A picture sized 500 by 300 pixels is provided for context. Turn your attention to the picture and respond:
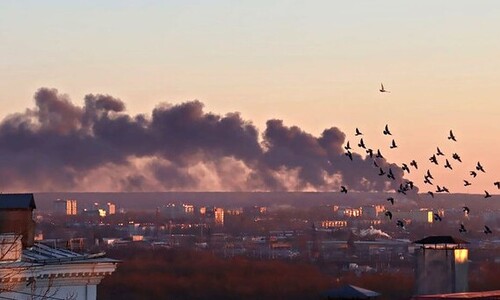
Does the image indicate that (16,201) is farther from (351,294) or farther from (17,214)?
(351,294)

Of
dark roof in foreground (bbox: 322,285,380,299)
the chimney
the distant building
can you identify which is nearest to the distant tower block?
dark roof in foreground (bbox: 322,285,380,299)

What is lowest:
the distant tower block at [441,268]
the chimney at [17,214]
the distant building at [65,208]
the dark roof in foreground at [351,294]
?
the dark roof in foreground at [351,294]

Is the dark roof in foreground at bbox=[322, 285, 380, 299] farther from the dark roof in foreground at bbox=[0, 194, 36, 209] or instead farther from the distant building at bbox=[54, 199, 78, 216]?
the distant building at bbox=[54, 199, 78, 216]

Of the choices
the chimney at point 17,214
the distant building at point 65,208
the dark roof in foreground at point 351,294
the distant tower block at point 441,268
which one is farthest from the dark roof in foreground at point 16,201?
the distant building at point 65,208

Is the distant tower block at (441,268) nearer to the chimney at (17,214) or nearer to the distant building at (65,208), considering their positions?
the chimney at (17,214)

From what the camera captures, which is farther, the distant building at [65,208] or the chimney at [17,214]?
the distant building at [65,208]

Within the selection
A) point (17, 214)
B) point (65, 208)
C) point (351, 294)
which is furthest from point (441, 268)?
point (65, 208)

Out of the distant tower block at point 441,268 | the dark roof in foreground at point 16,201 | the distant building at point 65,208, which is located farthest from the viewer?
the distant building at point 65,208
